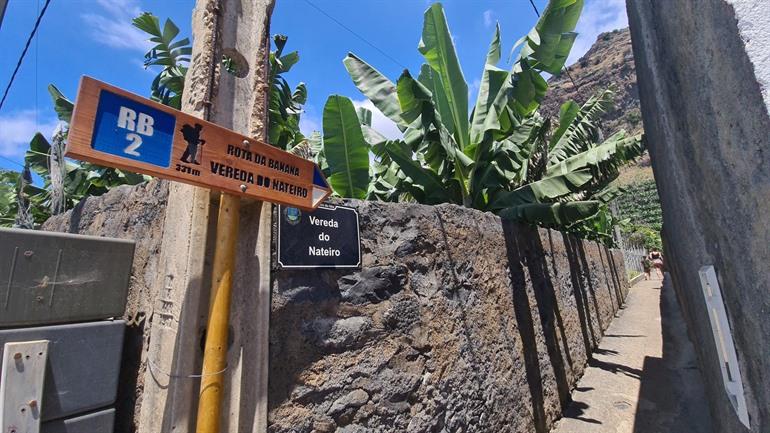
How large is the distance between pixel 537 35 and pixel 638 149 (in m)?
2.87

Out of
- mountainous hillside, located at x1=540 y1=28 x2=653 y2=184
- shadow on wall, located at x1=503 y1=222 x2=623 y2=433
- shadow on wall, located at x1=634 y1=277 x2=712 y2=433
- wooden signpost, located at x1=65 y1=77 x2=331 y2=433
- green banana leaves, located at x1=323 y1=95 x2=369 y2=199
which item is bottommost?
shadow on wall, located at x1=634 y1=277 x2=712 y2=433

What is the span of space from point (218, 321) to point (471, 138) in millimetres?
4219

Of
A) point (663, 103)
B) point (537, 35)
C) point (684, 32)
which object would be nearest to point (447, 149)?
point (537, 35)

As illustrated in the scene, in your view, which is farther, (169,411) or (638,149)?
(638,149)

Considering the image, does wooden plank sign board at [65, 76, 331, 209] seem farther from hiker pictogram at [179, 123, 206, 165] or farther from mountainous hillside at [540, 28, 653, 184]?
mountainous hillside at [540, 28, 653, 184]

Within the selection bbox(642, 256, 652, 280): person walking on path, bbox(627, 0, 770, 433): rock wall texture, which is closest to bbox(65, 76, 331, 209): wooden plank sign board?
bbox(627, 0, 770, 433): rock wall texture

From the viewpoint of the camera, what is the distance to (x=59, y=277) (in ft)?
5.51

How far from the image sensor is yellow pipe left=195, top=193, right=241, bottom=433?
162 centimetres

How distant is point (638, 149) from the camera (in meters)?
5.81

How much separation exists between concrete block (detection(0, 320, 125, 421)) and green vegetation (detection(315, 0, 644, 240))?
2452 mm

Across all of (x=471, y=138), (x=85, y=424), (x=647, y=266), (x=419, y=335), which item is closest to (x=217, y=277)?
(x=85, y=424)

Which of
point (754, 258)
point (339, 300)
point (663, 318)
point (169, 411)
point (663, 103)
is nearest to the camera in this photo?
point (754, 258)

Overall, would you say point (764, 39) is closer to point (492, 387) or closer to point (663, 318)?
point (492, 387)

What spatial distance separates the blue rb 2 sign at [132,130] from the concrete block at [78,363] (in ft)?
3.00
